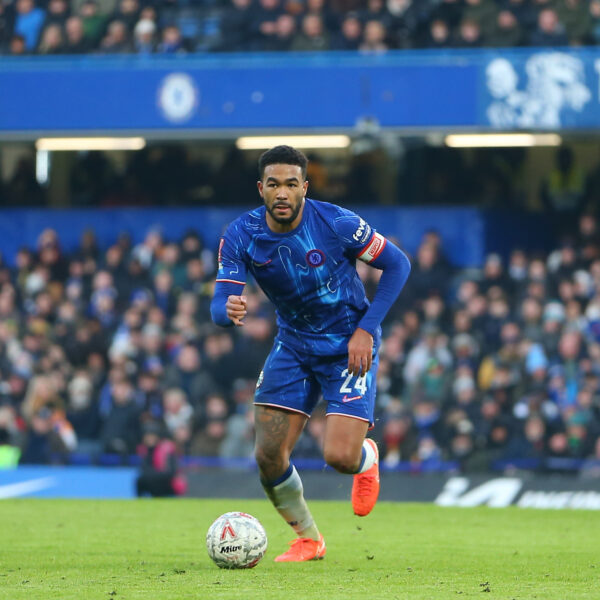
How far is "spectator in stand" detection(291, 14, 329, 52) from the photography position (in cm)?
1939

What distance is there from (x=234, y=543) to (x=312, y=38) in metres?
13.2

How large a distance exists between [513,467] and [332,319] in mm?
7328

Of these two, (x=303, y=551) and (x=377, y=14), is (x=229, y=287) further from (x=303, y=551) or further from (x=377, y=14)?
(x=377, y=14)

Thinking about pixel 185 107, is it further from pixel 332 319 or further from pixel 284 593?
pixel 284 593

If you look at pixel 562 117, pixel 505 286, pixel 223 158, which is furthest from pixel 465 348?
pixel 223 158

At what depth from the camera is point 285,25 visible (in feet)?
64.1

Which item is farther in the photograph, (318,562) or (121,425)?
(121,425)

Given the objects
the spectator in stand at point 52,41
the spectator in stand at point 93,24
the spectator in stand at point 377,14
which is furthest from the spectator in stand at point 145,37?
the spectator in stand at point 377,14

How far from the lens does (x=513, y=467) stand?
47.1 ft

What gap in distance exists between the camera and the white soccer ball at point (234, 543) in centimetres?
728

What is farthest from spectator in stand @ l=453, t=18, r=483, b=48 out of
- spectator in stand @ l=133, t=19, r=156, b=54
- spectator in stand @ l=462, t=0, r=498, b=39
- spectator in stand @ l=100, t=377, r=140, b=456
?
spectator in stand @ l=100, t=377, r=140, b=456

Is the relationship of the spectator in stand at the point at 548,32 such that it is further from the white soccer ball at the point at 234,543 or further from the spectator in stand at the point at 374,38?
the white soccer ball at the point at 234,543

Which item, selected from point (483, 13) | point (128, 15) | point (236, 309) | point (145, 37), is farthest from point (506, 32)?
point (236, 309)

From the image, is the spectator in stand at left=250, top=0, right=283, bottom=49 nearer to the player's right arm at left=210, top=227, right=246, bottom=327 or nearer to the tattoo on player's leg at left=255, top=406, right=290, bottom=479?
the player's right arm at left=210, top=227, right=246, bottom=327
